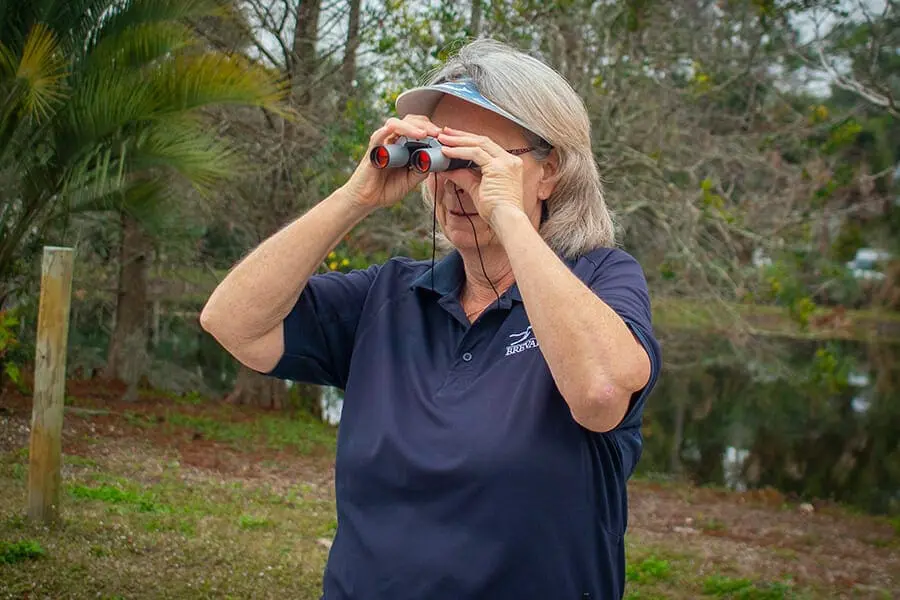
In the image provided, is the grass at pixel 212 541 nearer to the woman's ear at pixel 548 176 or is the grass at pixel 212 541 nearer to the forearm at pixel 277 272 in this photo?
the forearm at pixel 277 272

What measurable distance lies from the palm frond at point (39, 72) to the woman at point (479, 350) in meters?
5.07

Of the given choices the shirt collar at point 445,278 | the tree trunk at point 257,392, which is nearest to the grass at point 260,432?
the tree trunk at point 257,392

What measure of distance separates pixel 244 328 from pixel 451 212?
0.49 m

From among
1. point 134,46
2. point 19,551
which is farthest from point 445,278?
point 134,46

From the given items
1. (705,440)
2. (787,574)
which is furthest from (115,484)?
(705,440)

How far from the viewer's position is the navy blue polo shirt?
72.6 inches

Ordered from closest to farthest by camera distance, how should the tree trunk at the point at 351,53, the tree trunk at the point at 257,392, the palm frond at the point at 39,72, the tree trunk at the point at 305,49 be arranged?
the palm frond at the point at 39,72 < the tree trunk at the point at 351,53 < the tree trunk at the point at 305,49 < the tree trunk at the point at 257,392

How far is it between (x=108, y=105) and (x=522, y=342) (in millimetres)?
6018

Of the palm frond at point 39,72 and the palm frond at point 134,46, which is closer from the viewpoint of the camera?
the palm frond at point 39,72

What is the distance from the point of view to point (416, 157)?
2.02 metres

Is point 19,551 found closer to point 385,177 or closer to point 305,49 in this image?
point 385,177

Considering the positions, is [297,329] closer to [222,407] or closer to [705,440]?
[222,407]

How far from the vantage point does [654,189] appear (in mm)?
10031

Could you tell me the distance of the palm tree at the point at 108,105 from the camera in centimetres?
726
